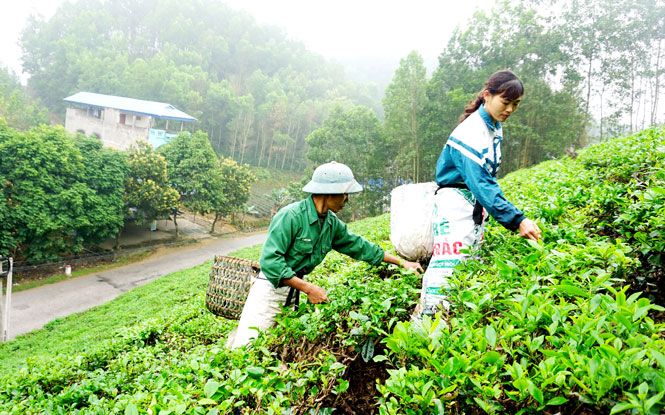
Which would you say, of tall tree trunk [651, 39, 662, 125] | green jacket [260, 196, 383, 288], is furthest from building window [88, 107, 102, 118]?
tall tree trunk [651, 39, 662, 125]

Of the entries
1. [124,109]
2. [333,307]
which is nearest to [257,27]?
[124,109]

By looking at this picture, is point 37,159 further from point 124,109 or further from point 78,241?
point 124,109

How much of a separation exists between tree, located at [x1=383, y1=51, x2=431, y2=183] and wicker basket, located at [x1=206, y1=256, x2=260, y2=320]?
23.9 m

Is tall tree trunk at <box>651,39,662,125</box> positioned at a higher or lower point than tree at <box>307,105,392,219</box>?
higher

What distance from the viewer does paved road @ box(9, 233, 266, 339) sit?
12.7 m

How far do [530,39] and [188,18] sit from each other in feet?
215

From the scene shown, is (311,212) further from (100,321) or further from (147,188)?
(147,188)

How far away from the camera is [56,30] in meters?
59.9

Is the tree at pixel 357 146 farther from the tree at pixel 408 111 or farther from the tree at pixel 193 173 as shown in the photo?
the tree at pixel 193 173

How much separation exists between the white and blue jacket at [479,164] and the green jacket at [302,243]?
67 centimetres

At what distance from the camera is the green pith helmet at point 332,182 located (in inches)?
90.5

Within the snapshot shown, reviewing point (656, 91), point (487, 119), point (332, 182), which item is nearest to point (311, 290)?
point (332, 182)

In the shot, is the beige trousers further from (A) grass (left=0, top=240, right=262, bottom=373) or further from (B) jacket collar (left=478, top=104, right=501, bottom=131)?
(A) grass (left=0, top=240, right=262, bottom=373)

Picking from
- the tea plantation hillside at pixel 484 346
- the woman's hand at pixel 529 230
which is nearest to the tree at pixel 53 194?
the tea plantation hillside at pixel 484 346
